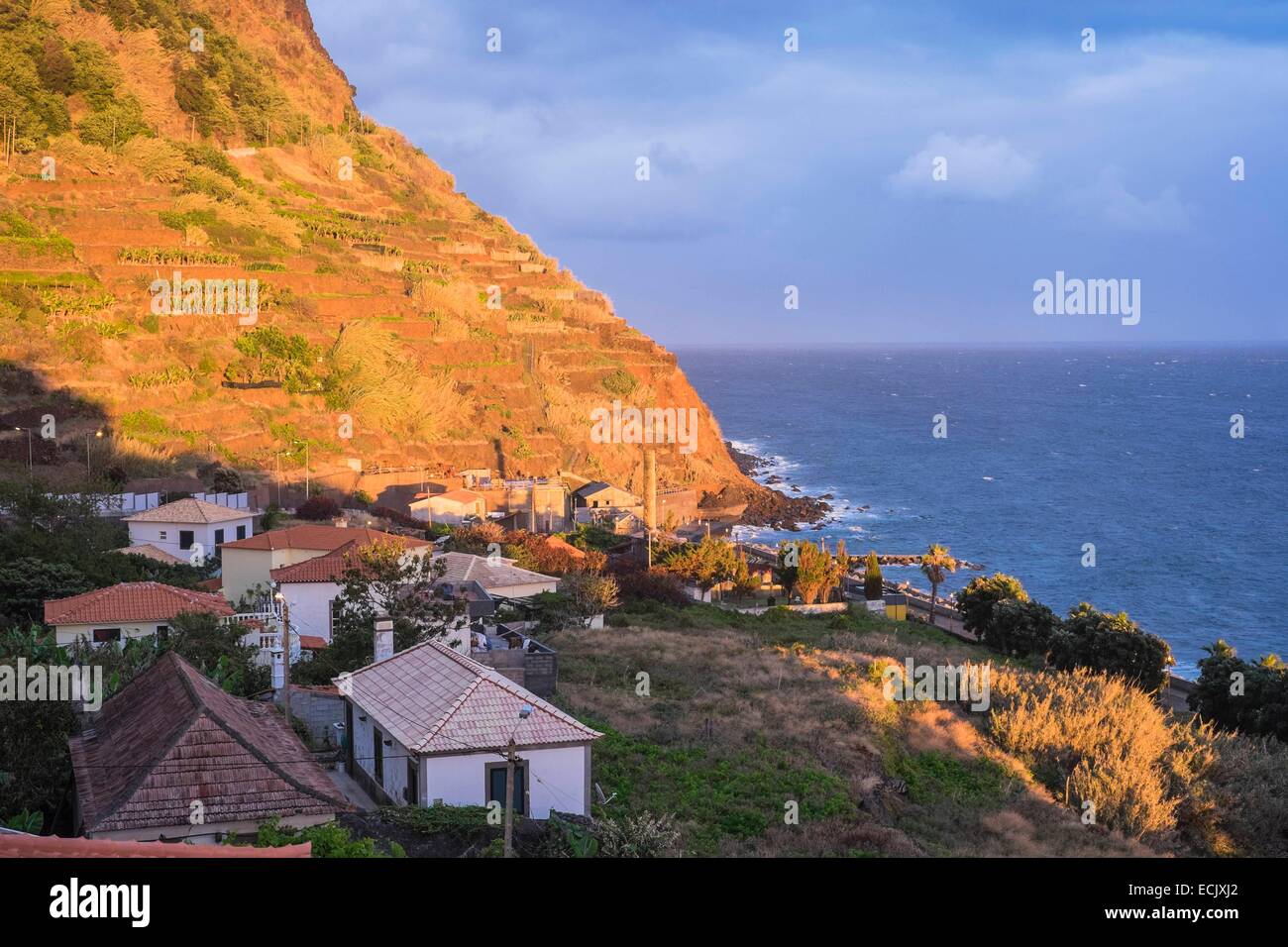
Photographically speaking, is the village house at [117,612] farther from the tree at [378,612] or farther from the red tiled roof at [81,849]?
the red tiled roof at [81,849]

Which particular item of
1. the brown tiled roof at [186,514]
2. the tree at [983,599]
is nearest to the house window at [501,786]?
the brown tiled roof at [186,514]

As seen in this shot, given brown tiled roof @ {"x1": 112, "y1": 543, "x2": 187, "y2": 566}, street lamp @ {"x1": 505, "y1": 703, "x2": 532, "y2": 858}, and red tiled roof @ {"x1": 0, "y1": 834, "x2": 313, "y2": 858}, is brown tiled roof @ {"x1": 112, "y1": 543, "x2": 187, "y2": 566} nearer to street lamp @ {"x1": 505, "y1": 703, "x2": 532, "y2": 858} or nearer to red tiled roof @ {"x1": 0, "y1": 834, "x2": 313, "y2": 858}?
street lamp @ {"x1": 505, "y1": 703, "x2": 532, "y2": 858}

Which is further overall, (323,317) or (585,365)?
(585,365)

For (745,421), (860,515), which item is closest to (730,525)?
(860,515)

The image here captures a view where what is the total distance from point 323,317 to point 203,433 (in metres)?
13.0

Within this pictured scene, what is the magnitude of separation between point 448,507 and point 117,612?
2463cm

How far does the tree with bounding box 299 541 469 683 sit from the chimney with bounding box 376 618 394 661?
1.47 feet

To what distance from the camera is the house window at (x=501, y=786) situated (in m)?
14.3

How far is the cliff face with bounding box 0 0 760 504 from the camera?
48.7m

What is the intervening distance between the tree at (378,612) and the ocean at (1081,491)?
1154 inches

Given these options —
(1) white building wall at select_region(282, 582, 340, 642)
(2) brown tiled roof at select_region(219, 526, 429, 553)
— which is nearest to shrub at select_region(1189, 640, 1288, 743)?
(2) brown tiled roof at select_region(219, 526, 429, 553)

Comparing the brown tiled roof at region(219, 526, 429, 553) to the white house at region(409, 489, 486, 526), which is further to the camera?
the white house at region(409, 489, 486, 526)

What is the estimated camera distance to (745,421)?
14075 cm
